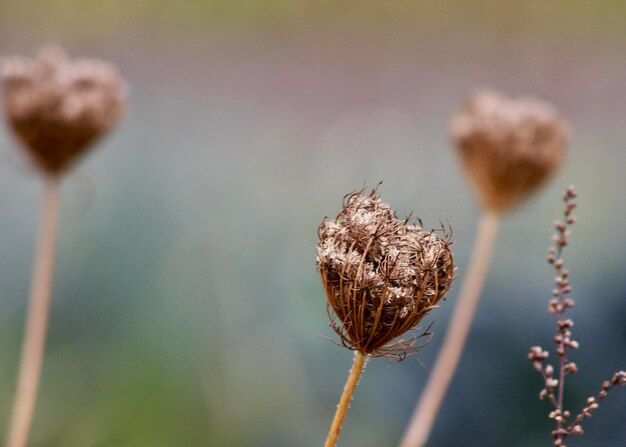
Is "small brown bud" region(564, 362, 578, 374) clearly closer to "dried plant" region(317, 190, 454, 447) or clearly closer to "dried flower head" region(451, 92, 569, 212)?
"dried plant" region(317, 190, 454, 447)

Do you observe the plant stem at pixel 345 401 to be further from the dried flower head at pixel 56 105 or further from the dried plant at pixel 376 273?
the dried flower head at pixel 56 105

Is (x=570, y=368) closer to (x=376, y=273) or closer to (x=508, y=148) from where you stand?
(x=376, y=273)

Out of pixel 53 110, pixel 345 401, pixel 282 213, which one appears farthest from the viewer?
pixel 282 213

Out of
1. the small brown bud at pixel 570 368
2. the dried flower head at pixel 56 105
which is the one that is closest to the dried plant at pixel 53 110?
the dried flower head at pixel 56 105

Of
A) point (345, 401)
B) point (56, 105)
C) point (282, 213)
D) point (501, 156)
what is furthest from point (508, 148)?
point (282, 213)

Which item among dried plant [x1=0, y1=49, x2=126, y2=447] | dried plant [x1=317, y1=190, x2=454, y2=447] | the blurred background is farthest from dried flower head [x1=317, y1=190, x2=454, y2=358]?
the blurred background

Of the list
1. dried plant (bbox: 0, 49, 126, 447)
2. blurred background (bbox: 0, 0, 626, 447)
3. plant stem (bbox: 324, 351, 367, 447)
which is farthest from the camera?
blurred background (bbox: 0, 0, 626, 447)
